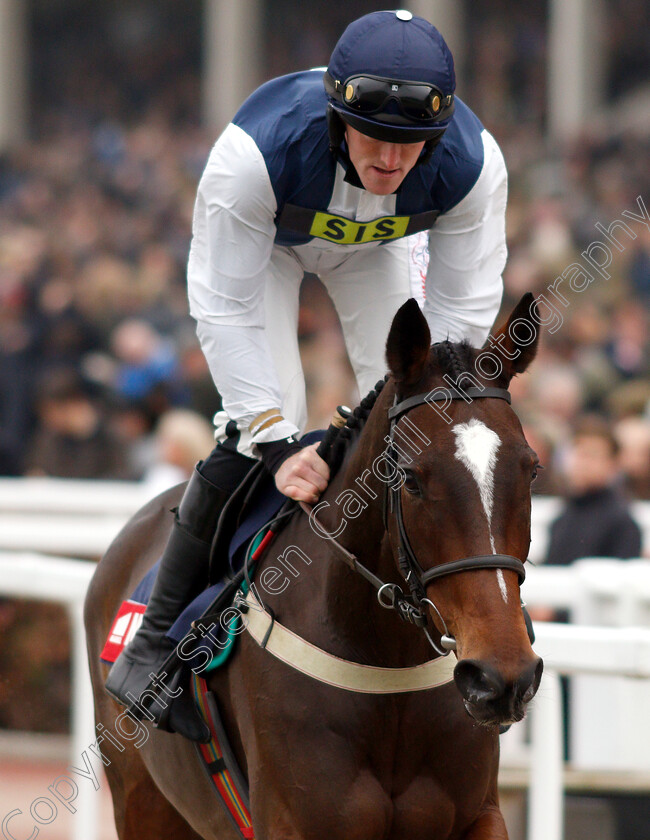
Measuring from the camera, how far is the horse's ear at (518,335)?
114 inches

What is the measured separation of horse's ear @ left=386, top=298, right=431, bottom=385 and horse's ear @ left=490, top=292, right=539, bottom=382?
6.9 inches

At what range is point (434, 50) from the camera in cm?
312

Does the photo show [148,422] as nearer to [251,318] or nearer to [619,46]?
[251,318]

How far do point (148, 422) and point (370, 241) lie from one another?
573cm

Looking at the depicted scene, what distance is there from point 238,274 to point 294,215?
213 mm

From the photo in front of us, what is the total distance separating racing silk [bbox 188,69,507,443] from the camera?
129 inches

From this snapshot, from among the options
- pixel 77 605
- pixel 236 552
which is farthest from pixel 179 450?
pixel 236 552

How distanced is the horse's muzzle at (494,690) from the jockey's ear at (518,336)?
70cm

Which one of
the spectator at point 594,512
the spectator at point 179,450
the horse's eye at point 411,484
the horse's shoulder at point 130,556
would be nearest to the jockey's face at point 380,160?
the horse's eye at point 411,484

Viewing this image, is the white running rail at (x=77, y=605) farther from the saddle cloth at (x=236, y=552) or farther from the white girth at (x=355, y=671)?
the white girth at (x=355, y=671)

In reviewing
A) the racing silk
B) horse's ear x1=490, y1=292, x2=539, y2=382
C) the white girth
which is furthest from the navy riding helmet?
the white girth

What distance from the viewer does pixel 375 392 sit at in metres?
3.12

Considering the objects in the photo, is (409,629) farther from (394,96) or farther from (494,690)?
(394,96)

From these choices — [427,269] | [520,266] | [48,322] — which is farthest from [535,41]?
[427,269]
